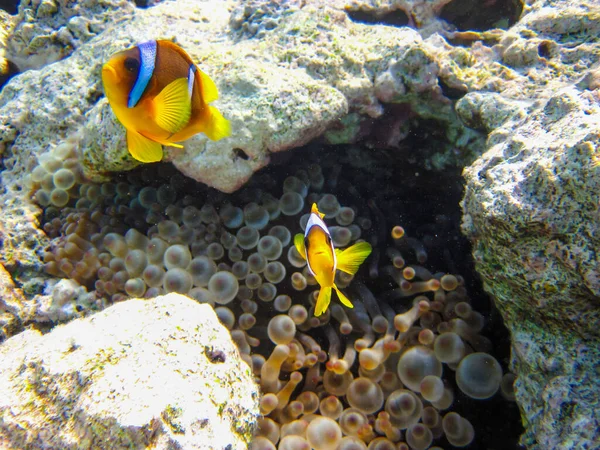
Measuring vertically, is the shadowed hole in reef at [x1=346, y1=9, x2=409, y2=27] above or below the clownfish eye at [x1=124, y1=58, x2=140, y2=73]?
below

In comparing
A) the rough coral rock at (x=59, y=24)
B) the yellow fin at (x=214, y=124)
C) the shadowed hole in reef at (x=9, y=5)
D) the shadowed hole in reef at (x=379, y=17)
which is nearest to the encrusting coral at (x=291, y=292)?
the yellow fin at (x=214, y=124)

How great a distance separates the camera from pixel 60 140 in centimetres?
278

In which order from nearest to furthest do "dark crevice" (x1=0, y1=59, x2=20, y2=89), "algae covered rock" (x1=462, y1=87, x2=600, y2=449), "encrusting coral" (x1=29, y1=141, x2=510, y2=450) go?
"algae covered rock" (x1=462, y1=87, x2=600, y2=449) → "encrusting coral" (x1=29, y1=141, x2=510, y2=450) → "dark crevice" (x1=0, y1=59, x2=20, y2=89)

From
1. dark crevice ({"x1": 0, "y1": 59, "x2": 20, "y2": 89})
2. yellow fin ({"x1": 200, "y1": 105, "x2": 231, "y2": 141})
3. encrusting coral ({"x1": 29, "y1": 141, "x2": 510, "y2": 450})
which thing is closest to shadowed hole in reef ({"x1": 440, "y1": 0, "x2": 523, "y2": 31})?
encrusting coral ({"x1": 29, "y1": 141, "x2": 510, "y2": 450})

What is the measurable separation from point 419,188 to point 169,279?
175 centimetres

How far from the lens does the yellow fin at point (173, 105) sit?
4.49 ft

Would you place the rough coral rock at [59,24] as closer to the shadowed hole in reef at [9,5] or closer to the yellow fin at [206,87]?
the shadowed hole in reef at [9,5]

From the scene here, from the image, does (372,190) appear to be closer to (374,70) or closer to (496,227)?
(374,70)

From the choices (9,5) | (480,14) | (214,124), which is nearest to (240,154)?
(214,124)

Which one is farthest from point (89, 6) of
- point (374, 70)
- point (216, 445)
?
point (216, 445)

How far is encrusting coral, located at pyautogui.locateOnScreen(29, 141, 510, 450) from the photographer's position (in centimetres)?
188

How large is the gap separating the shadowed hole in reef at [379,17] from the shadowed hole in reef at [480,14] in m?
0.36

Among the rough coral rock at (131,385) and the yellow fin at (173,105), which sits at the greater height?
the yellow fin at (173,105)

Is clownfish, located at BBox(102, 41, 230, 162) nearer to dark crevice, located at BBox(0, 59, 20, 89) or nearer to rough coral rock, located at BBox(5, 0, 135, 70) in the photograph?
rough coral rock, located at BBox(5, 0, 135, 70)
